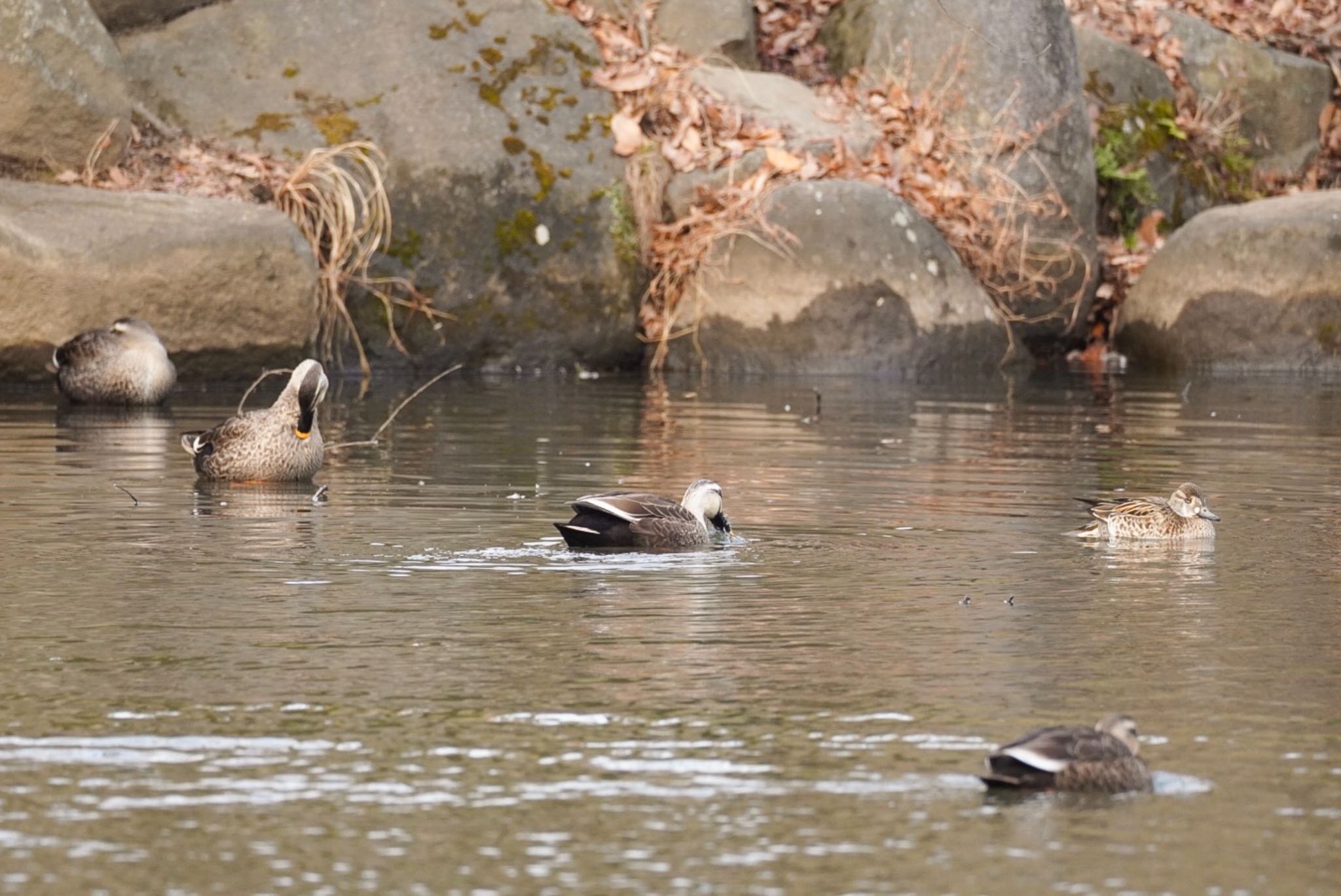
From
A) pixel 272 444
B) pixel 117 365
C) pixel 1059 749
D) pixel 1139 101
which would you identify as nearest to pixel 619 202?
pixel 117 365

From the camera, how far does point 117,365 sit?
58.0 feet

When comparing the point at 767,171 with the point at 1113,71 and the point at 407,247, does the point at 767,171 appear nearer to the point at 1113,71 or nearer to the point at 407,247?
the point at 407,247

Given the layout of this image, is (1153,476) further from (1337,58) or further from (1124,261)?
(1337,58)

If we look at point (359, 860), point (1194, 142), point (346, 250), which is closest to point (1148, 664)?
point (359, 860)

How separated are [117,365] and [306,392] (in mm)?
5478

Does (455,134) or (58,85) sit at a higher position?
(58,85)

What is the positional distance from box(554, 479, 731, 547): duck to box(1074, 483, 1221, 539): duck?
6.14ft

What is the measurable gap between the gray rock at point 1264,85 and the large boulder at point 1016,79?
373 cm

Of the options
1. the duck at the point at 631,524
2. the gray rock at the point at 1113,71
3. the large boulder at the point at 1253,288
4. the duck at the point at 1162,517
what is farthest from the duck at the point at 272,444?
the gray rock at the point at 1113,71

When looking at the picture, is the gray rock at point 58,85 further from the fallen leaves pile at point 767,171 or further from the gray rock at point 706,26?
the gray rock at point 706,26

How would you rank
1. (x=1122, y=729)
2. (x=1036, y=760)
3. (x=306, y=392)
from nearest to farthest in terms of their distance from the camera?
(x=1036, y=760), (x=1122, y=729), (x=306, y=392)

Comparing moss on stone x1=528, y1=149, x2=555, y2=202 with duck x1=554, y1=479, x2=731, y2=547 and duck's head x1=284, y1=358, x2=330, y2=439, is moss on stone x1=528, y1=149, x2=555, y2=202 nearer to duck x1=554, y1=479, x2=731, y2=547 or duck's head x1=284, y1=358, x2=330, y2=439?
duck's head x1=284, y1=358, x2=330, y2=439

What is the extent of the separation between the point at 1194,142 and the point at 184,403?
13566 millimetres

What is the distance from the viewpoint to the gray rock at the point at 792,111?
23.6 metres
